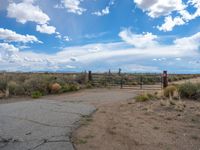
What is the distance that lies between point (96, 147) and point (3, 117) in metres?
5.51

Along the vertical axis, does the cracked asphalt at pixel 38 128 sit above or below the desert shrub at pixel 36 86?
below

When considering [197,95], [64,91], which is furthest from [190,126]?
[64,91]

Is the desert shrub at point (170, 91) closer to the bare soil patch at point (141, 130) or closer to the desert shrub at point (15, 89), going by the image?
the bare soil patch at point (141, 130)

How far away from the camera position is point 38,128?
9492 millimetres

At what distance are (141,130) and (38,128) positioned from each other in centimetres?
344

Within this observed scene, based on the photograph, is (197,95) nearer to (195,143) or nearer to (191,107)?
(191,107)

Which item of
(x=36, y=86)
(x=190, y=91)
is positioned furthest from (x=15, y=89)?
(x=190, y=91)

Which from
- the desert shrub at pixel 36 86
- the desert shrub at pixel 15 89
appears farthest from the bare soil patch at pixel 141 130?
the desert shrub at pixel 36 86

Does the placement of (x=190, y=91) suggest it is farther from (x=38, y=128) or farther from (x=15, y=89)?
(x=15, y=89)

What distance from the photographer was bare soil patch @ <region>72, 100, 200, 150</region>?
7.89 metres

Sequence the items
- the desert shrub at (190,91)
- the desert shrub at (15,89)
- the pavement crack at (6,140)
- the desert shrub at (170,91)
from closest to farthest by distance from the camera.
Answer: the pavement crack at (6,140) → the desert shrub at (190,91) → the desert shrub at (170,91) → the desert shrub at (15,89)

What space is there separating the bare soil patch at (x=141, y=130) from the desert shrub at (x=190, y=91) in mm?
4450

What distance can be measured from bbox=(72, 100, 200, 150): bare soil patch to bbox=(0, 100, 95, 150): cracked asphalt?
45 cm

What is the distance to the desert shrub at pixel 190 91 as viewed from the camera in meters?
18.3
